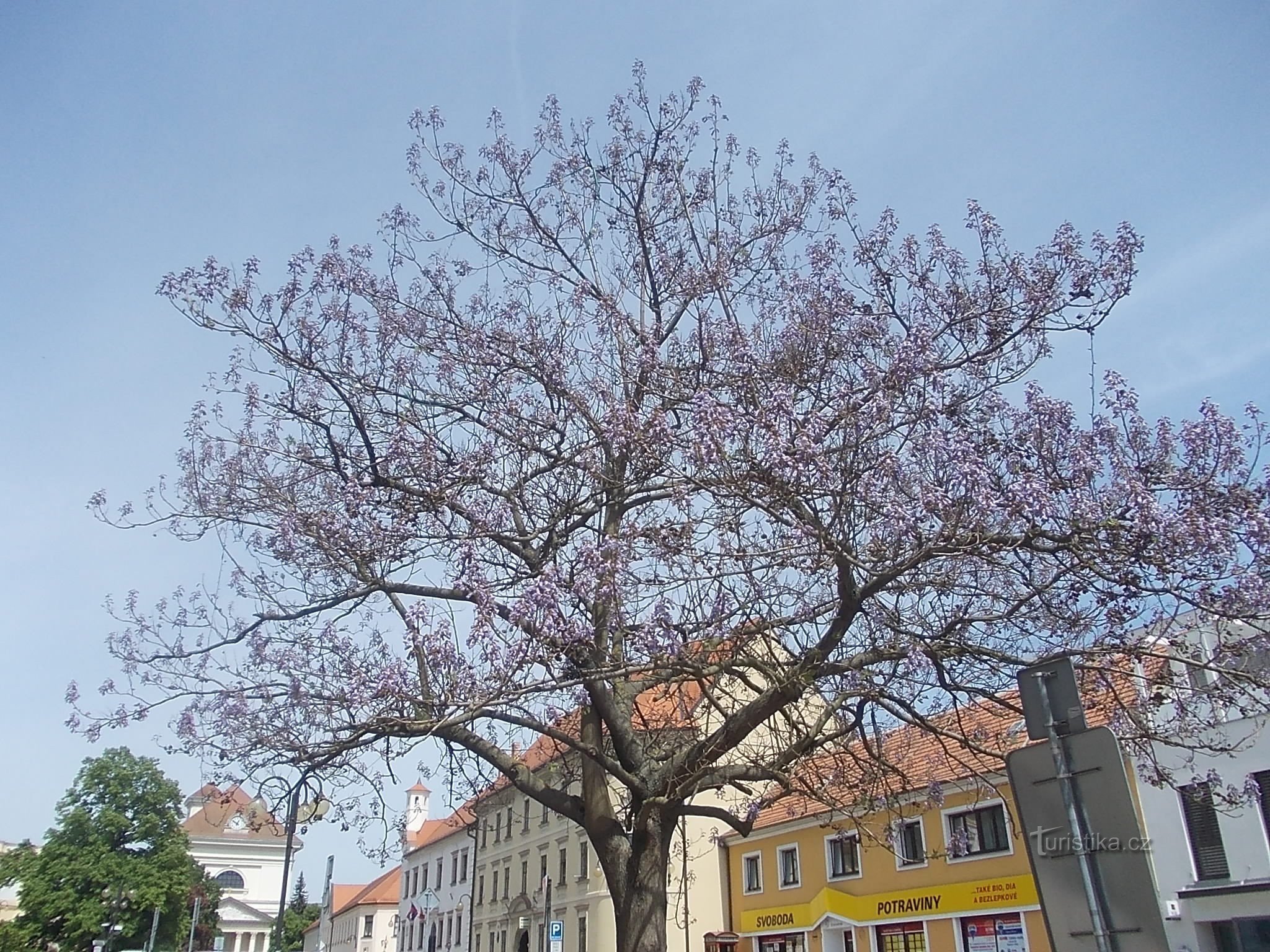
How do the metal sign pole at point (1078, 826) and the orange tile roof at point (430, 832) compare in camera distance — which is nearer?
the metal sign pole at point (1078, 826)

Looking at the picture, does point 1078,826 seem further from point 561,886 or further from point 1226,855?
point 561,886

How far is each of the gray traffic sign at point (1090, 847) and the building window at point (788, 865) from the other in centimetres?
2642

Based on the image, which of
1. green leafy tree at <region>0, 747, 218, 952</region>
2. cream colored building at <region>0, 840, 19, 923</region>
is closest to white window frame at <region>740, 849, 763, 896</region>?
green leafy tree at <region>0, 747, 218, 952</region>

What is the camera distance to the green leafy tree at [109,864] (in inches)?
1885

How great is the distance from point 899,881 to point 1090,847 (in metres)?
23.2

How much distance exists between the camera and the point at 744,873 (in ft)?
104

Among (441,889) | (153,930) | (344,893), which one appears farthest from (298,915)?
(153,930)

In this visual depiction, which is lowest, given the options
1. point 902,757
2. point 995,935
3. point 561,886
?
point 995,935

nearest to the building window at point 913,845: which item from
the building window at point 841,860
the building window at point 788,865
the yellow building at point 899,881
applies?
the yellow building at point 899,881

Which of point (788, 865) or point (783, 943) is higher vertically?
point (788, 865)

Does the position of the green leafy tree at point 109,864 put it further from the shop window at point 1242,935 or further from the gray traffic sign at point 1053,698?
the gray traffic sign at point 1053,698

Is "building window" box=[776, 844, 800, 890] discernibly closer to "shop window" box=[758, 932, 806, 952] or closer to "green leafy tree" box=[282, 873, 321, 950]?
"shop window" box=[758, 932, 806, 952]

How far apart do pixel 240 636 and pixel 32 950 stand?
160ft

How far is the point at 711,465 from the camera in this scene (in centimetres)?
814
